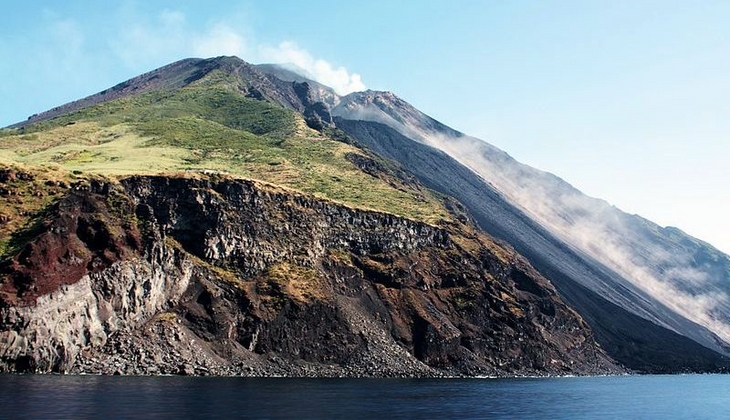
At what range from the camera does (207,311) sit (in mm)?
132750

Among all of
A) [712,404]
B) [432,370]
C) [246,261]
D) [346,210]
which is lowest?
[432,370]

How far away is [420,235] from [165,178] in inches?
2849

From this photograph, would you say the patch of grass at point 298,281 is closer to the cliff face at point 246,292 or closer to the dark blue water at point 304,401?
the cliff face at point 246,292

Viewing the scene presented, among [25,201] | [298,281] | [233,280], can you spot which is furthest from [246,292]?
[25,201]

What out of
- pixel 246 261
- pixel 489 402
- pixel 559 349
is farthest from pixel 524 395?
pixel 559 349

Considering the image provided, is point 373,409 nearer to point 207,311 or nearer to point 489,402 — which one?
point 489,402

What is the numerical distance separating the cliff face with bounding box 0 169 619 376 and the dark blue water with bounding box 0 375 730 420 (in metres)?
17.2

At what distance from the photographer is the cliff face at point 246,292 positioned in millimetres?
112500

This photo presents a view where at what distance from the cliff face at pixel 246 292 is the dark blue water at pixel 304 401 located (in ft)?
56.4

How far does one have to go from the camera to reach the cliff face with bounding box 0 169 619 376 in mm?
112500

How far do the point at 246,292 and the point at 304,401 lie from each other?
216 ft

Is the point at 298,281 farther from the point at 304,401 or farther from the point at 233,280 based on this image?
the point at 304,401

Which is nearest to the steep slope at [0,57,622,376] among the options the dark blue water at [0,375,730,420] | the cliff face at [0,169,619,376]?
the cliff face at [0,169,619,376]

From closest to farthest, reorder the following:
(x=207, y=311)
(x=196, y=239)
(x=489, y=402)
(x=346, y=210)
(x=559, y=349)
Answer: (x=489, y=402) → (x=207, y=311) → (x=196, y=239) → (x=346, y=210) → (x=559, y=349)
